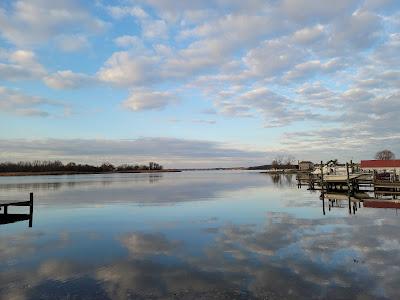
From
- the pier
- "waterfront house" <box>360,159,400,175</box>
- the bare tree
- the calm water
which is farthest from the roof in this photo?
the bare tree

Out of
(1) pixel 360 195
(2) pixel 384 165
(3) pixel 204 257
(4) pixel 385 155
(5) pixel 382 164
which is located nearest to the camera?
(3) pixel 204 257

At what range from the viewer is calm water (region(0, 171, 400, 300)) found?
9570 millimetres

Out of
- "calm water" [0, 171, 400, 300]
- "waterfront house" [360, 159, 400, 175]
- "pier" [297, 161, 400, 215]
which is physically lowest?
"calm water" [0, 171, 400, 300]

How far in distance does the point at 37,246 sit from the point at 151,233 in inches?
201

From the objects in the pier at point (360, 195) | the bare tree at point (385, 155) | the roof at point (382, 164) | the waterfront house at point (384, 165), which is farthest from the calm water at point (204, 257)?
the bare tree at point (385, 155)

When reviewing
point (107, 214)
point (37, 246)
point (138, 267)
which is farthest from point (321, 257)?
point (107, 214)

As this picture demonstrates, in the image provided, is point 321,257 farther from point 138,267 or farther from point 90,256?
point 90,256

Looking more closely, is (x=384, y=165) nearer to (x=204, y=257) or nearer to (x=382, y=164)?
(x=382, y=164)

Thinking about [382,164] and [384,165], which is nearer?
Answer: [384,165]

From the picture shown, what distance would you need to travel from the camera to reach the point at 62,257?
1338 centimetres

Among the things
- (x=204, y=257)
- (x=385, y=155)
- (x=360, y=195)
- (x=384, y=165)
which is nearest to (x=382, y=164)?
(x=384, y=165)

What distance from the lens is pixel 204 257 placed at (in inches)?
514

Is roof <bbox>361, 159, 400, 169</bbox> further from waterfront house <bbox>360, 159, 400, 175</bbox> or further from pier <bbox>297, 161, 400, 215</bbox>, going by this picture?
pier <bbox>297, 161, 400, 215</bbox>

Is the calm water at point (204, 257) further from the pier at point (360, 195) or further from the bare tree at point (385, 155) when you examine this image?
the bare tree at point (385, 155)
